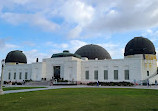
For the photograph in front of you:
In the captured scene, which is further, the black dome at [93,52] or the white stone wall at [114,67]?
the black dome at [93,52]

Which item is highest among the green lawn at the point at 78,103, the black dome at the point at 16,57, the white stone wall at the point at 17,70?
the black dome at the point at 16,57

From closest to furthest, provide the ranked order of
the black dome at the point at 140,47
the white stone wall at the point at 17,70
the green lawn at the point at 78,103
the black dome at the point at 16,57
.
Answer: the green lawn at the point at 78,103, the black dome at the point at 140,47, the white stone wall at the point at 17,70, the black dome at the point at 16,57

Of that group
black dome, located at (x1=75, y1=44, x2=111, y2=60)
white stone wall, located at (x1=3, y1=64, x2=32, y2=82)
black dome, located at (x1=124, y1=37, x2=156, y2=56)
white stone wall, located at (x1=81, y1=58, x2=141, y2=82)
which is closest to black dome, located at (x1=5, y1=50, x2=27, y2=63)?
white stone wall, located at (x1=3, y1=64, x2=32, y2=82)

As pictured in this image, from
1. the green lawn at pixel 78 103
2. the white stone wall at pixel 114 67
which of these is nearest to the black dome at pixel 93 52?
the white stone wall at pixel 114 67

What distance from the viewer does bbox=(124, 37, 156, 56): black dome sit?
159 feet

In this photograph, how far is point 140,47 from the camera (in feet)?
161

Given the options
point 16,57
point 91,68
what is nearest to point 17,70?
point 16,57

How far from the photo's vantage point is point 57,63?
53.3 metres

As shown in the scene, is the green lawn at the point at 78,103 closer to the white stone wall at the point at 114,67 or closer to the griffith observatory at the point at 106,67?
the white stone wall at the point at 114,67

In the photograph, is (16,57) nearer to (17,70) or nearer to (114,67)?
(17,70)

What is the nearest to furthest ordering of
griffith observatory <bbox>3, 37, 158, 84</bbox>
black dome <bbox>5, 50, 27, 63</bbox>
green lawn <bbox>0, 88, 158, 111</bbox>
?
green lawn <bbox>0, 88, 158, 111</bbox>
griffith observatory <bbox>3, 37, 158, 84</bbox>
black dome <bbox>5, 50, 27, 63</bbox>

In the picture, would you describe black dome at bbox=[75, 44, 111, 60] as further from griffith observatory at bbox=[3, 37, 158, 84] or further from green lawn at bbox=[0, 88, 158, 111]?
green lawn at bbox=[0, 88, 158, 111]

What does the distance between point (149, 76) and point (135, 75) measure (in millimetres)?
4718

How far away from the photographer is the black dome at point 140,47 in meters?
48.6
